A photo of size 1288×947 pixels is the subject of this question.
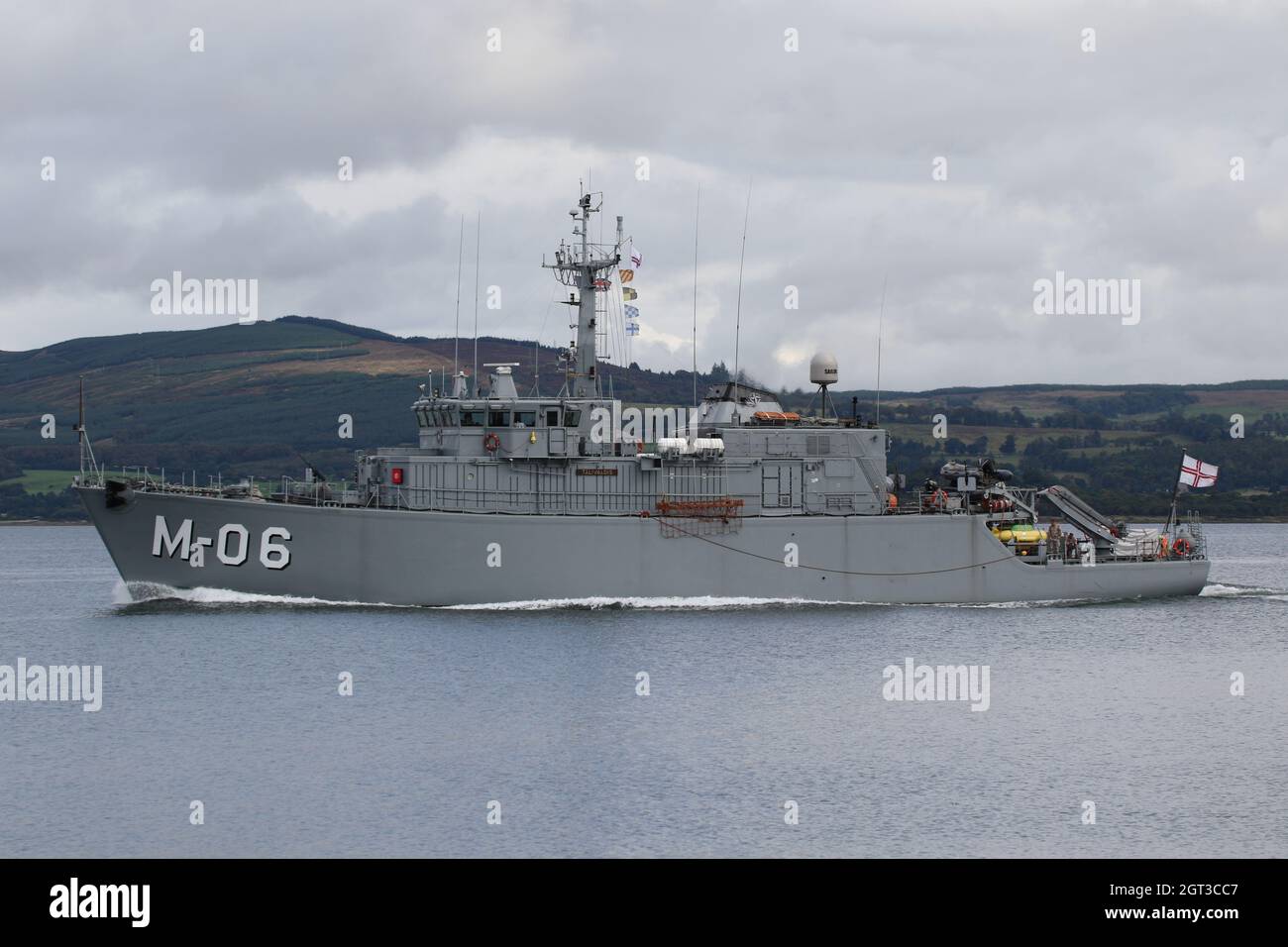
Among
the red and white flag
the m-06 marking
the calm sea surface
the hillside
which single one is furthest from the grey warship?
the hillside

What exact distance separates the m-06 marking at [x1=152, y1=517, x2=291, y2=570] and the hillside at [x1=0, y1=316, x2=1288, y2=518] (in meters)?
61.5

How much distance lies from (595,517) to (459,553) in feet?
12.3

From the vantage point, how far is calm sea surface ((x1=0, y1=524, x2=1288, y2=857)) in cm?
2139

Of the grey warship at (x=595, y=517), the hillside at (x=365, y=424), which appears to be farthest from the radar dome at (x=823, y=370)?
the hillside at (x=365, y=424)

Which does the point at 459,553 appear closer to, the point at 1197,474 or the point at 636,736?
the point at 636,736

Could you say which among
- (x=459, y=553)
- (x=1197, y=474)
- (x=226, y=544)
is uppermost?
(x=1197, y=474)

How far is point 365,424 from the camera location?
14175 cm

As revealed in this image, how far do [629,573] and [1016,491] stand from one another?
14330mm

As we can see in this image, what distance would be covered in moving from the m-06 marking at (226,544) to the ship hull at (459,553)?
0.08 feet

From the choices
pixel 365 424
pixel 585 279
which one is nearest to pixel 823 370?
pixel 585 279

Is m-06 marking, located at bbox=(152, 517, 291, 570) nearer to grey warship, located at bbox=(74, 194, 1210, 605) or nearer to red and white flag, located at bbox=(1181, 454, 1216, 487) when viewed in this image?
grey warship, located at bbox=(74, 194, 1210, 605)

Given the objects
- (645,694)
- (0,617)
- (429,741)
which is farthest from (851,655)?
(0,617)

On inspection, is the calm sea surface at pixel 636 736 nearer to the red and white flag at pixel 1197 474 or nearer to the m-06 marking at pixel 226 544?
the m-06 marking at pixel 226 544

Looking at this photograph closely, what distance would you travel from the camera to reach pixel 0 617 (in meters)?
45.1
